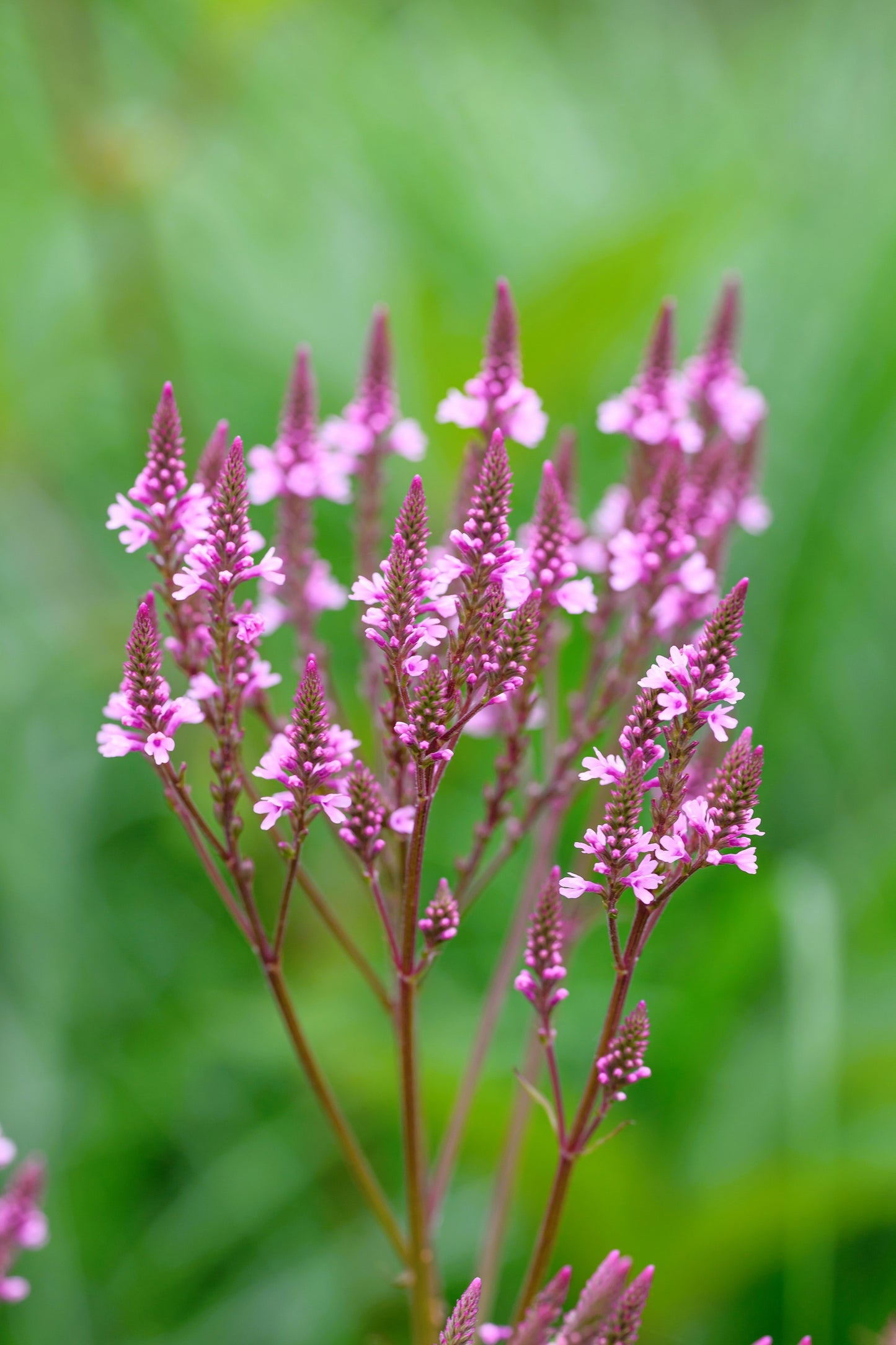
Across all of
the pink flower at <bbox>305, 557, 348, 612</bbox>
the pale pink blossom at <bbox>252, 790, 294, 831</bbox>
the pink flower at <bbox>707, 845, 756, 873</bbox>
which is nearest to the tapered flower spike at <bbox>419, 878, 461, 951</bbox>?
the pale pink blossom at <bbox>252, 790, 294, 831</bbox>

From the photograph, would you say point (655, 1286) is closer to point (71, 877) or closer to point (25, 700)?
point (71, 877)

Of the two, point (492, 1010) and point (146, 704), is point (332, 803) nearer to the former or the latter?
point (146, 704)

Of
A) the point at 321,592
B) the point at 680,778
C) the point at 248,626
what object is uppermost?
the point at 321,592

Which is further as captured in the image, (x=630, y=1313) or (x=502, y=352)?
(x=502, y=352)

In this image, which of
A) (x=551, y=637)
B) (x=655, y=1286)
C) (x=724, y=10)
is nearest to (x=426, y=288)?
(x=551, y=637)

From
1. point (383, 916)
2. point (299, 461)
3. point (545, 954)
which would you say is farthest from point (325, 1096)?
point (299, 461)

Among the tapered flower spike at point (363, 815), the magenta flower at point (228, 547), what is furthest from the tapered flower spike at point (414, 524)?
the tapered flower spike at point (363, 815)
